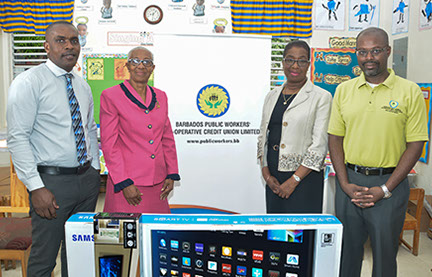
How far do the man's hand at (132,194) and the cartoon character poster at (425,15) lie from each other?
3213 mm

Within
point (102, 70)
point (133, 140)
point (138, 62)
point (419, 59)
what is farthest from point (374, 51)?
point (102, 70)

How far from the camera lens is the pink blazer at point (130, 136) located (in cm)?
188

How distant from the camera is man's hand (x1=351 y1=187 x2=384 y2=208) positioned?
170 cm

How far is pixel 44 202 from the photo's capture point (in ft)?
5.51

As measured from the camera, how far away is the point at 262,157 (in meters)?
2.25

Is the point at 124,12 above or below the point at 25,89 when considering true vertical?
above

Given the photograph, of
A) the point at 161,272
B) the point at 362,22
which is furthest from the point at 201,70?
the point at 362,22

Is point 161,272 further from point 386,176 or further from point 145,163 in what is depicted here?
point 386,176

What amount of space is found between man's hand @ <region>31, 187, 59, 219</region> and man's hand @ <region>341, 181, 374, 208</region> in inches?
56.2

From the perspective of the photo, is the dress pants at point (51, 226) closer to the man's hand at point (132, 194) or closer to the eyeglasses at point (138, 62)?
the man's hand at point (132, 194)

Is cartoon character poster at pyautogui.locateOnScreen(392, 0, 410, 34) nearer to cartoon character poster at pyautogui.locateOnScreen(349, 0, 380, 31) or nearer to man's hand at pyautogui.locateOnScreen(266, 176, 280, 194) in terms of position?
cartoon character poster at pyautogui.locateOnScreen(349, 0, 380, 31)

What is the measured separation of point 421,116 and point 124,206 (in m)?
1.53

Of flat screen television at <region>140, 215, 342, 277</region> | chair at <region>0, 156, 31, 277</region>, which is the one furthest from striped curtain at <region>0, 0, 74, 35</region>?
flat screen television at <region>140, 215, 342, 277</region>

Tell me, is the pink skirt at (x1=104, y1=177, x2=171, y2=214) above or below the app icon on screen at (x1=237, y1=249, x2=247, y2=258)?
below
